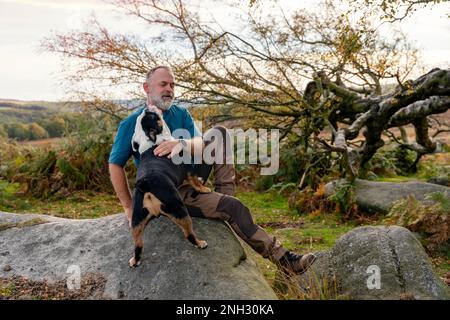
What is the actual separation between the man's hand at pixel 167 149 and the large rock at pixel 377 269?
1804mm

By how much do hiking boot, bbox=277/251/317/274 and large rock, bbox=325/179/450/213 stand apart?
5752 millimetres

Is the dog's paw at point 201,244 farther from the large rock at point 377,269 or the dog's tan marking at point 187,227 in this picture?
the large rock at point 377,269

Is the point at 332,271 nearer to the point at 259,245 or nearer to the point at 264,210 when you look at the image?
the point at 259,245

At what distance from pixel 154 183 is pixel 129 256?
100 cm

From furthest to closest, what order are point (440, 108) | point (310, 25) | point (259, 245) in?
point (310, 25), point (440, 108), point (259, 245)

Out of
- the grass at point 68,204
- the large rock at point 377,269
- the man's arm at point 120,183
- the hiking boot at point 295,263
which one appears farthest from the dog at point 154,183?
the grass at point 68,204

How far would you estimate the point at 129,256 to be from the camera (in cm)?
586

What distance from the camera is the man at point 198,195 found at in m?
5.99

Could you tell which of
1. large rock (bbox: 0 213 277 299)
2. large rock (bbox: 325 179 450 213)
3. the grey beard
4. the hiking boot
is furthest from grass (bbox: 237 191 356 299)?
the grey beard

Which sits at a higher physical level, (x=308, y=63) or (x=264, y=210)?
(x=308, y=63)

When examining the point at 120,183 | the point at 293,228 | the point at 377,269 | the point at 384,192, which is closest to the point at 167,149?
the point at 120,183

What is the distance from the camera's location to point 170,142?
5711 mm
